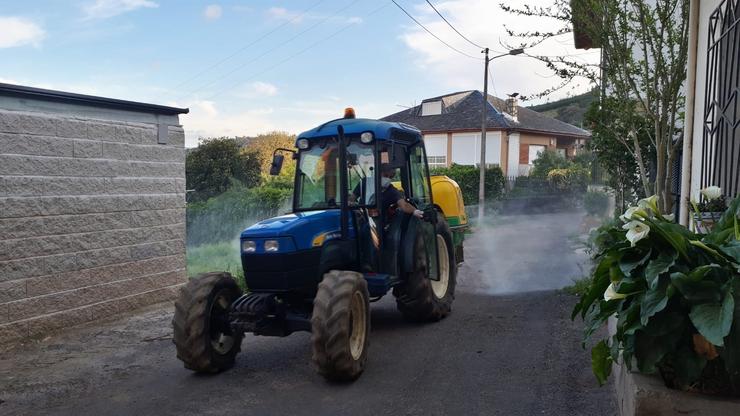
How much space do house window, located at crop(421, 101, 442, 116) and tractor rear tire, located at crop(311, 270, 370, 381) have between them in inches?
1417

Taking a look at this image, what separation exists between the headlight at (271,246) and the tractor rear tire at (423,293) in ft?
6.42

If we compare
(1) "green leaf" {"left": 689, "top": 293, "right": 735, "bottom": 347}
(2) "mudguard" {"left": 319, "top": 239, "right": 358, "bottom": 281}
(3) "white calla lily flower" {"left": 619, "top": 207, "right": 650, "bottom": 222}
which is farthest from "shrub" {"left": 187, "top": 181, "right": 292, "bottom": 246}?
(1) "green leaf" {"left": 689, "top": 293, "right": 735, "bottom": 347}

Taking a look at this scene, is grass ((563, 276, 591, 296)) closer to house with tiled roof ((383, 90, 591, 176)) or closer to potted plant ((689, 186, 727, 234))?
potted plant ((689, 186, 727, 234))

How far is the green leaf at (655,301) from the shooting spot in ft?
11.3

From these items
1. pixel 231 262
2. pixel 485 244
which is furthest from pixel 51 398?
pixel 485 244

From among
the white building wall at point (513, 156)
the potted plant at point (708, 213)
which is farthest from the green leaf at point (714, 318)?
the white building wall at point (513, 156)

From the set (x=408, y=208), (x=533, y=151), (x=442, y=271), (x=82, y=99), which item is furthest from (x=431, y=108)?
(x=408, y=208)

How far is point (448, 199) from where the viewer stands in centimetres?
964

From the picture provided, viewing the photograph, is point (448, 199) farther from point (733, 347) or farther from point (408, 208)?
point (733, 347)

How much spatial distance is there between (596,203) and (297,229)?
18536mm

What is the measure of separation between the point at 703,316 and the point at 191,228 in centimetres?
1409

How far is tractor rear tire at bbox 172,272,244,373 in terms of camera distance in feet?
19.1

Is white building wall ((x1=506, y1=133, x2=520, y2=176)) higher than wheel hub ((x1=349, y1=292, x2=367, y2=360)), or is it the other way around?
white building wall ((x1=506, y1=133, x2=520, y2=176))

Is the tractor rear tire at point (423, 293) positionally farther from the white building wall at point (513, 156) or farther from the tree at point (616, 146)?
the white building wall at point (513, 156)
